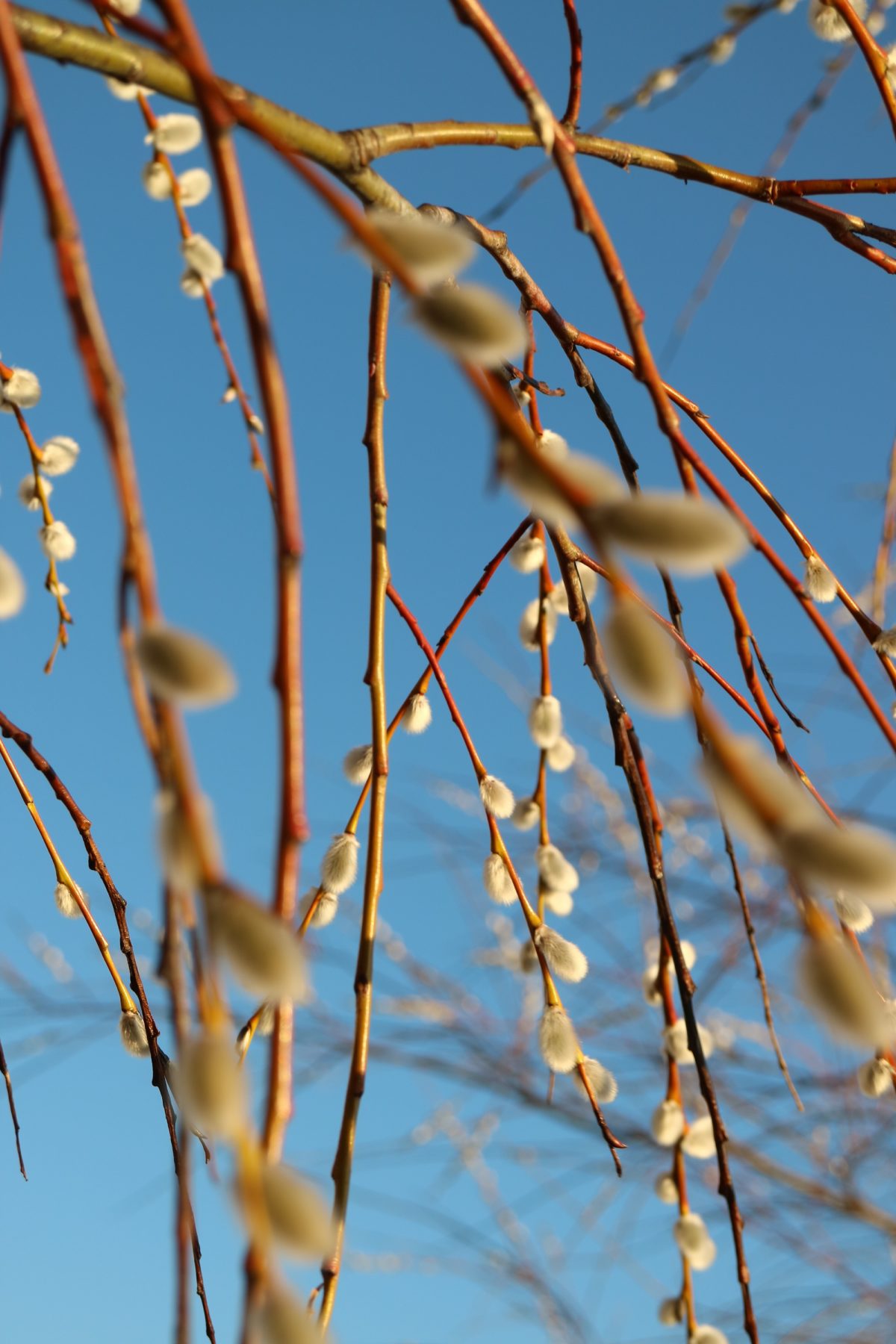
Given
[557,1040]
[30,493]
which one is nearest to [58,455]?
[30,493]

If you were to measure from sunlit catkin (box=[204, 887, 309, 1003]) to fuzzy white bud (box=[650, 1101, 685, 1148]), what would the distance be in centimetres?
55

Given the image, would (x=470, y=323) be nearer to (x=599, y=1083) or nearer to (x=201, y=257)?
(x=201, y=257)

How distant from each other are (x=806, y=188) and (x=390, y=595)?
11.8 inches

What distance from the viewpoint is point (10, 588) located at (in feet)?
0.99

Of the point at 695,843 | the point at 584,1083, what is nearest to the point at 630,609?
the point at 584,1083

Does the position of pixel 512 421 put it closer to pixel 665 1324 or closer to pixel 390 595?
pixel 390 595

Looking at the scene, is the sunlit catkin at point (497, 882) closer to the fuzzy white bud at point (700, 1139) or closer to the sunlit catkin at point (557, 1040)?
the sunlit catkin at point (557, 1040)

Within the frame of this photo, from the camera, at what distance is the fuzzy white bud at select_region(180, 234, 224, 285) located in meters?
0.60

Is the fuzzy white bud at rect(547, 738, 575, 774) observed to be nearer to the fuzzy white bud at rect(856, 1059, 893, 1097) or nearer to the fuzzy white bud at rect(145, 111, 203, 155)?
the fuzzy white bud at rect(856, 1059, 893, 1097)

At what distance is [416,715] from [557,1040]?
0.20m

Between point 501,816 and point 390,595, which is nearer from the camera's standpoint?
point 390,595

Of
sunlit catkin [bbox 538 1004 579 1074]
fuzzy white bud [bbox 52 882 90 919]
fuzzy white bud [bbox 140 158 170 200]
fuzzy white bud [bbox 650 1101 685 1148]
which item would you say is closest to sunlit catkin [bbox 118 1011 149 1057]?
fuzzy white bud [bbox 52 882 90 919]

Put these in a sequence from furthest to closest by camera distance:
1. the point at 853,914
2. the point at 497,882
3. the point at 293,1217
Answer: the point at 497,882 < the point at 853,914 < the point at 293,1217

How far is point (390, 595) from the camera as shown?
0.59 metres
